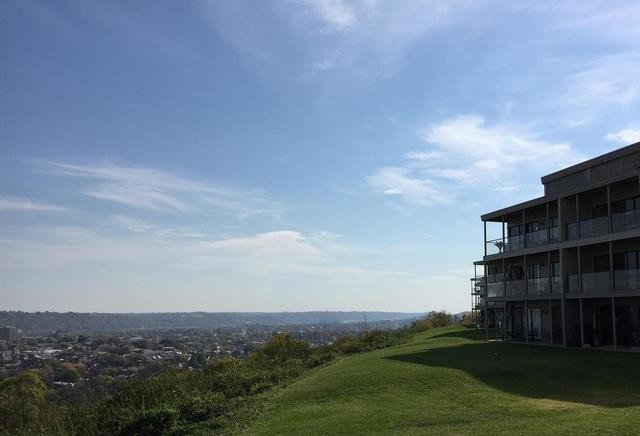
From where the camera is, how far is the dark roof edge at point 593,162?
27114 mm

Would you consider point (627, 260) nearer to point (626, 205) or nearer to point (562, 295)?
point (626, 205)

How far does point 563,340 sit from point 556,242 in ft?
17.2

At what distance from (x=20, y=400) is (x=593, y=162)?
108ft

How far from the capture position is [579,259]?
28.5m

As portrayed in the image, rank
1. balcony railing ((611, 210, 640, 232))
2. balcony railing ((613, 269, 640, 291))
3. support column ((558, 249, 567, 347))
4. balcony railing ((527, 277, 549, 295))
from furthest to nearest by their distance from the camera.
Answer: balcony railing ((527, 277, 549, 295)) < support column ((558, 249, 567, 347)) < balcony railing ((611, 210, 640, 232)) < balcony railing ((613, 269, 640, 291))

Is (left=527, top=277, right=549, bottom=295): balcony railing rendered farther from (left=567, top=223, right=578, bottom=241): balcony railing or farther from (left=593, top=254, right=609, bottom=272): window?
(left=567, top=223, right=578, bottom=241): balcony railing

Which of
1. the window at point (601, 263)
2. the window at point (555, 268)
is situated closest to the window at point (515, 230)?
the window at point (555, 268)

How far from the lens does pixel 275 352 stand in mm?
40281

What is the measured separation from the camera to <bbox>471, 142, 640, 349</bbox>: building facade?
88.3ft

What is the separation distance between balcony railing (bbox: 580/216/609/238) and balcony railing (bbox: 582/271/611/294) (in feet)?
6.36

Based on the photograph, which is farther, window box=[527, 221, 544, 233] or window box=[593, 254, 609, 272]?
window box=[527, 221, 544, 233]

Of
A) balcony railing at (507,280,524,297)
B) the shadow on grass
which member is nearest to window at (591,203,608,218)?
balcony railing at (507,280,524,297)

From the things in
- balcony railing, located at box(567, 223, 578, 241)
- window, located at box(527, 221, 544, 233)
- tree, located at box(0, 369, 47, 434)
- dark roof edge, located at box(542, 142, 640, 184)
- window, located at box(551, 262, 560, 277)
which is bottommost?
tree, located at box(0, 369, 47, 434)

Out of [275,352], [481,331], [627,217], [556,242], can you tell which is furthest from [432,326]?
[627,217]
